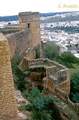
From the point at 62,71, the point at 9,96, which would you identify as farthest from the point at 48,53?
the point at 9,96

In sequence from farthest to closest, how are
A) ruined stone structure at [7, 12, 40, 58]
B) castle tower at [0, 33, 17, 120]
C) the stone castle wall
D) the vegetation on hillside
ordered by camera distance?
ruined stone structure at [7, 12, 40, 58] → the stone castle wall → the vegetation on hillside → castle tower at [0, 33, 17, 120]

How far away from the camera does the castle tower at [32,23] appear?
25.2 metres

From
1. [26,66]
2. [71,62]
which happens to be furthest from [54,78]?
[71,62]

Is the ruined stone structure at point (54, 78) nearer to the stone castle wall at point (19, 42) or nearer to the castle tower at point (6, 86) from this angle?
the stone castle wall at point (19, 42)

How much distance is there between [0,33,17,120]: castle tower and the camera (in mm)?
7602

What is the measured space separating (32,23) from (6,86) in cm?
1828

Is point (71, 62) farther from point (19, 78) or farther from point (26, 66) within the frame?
point (19, 78)

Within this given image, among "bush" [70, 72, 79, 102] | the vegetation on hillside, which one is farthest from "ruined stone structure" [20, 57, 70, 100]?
the vegetation on hillside

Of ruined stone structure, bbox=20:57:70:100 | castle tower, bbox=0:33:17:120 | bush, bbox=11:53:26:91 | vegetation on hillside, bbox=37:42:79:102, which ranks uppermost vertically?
castle tower, bbox=0:33:17:120

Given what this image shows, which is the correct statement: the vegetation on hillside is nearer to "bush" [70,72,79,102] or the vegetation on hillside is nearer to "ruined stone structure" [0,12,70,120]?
"bush" [70,72,79,102]

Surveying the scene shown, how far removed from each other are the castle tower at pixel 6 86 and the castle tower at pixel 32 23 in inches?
676

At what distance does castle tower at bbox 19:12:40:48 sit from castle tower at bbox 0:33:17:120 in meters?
17.2

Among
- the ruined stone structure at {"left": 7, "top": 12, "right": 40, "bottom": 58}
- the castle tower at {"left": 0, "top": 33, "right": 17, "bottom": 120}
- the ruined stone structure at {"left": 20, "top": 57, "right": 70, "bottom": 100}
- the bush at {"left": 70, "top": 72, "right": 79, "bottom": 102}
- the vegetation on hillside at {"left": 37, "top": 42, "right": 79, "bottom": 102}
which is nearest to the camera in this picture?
the castle tower at {"left": 0, "top": 33, "right": 17, "bottom": 120}

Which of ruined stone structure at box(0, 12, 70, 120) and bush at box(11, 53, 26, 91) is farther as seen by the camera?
bush at box(11, 53, 26, 91)
